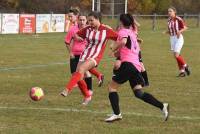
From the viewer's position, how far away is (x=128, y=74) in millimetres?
9508

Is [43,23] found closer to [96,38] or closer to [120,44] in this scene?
[96,38]

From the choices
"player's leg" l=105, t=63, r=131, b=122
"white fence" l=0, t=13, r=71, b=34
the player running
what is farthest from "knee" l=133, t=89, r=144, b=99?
"white fence" l=0, t=13, r=71, b=34

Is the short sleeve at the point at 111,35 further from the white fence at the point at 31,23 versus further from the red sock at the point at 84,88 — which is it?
the white fence at the point at 31,23

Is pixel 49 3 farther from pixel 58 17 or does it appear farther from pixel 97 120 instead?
pixel 97 120

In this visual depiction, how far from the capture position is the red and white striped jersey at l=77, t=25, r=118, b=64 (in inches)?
Result: 416

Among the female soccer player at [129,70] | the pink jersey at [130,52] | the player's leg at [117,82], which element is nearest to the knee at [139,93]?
the female soccer player at [129,70]

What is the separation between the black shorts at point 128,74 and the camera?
373 inches

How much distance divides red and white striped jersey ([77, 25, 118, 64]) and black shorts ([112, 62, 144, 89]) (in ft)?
3.77

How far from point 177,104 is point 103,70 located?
750cm

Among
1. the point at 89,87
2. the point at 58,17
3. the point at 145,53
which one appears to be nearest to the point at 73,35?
the point at 89,87

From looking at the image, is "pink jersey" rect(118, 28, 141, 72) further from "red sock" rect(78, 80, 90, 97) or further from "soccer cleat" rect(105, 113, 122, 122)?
"red sock" rect(78, 80, 90, 97)

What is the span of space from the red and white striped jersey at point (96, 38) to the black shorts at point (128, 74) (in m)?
1.15

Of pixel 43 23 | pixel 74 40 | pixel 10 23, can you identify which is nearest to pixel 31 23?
pixel 43 23

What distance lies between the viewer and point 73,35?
39.8ft
